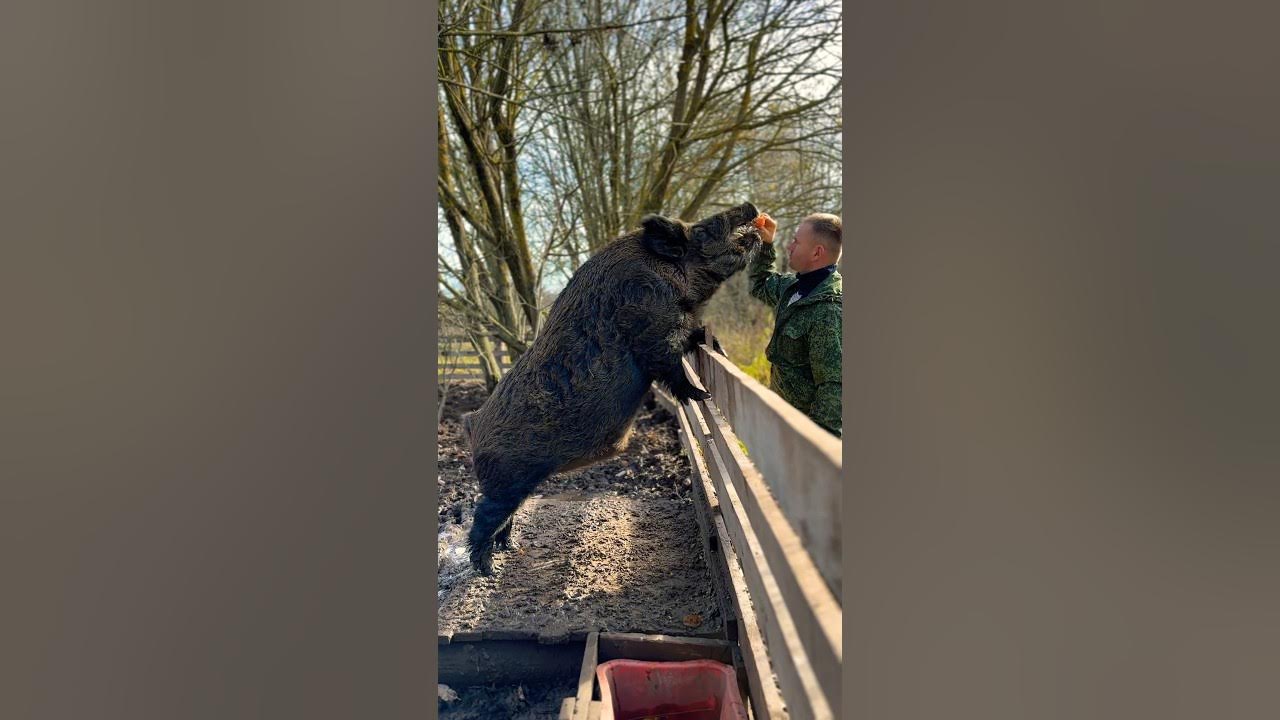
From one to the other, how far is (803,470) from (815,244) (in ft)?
5.47

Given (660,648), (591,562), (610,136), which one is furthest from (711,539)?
(610,136)

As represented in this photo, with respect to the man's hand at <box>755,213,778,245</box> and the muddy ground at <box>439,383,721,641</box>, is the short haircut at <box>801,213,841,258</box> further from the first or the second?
the muddy ground at <box>439,383,721,641</box>

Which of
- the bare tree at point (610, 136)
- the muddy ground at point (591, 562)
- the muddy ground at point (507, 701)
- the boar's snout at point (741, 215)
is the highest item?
the bare tree at point (610, 136)

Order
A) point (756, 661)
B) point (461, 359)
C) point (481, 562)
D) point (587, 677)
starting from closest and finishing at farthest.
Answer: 1. point (756, 661)
2. point (587, 677)
3. point (481, 562)
4. point (461, 359)

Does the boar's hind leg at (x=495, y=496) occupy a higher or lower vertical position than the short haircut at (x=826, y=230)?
lower

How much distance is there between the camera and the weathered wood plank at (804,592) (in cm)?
86

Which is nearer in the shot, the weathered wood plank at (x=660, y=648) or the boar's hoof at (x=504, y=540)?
the weathered wood plank at (x=660, y=648)

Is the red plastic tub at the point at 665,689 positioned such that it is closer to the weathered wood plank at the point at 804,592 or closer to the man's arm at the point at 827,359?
the man's arm at the point at 827,359

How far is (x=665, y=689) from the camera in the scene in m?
2.54

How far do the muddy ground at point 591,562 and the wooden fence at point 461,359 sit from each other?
1.81 meters

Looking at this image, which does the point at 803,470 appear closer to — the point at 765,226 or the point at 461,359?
the point at 765,226

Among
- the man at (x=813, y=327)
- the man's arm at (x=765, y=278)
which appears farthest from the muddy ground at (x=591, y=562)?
the man's arm at (x=765, y=278)
